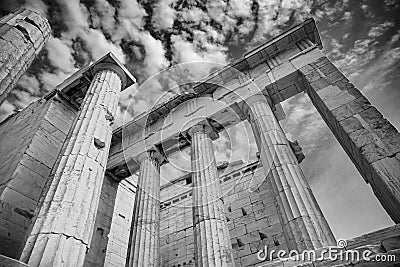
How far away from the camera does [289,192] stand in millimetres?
7602

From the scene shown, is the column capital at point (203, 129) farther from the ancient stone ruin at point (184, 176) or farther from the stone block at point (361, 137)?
the stone block at point (361, 137)

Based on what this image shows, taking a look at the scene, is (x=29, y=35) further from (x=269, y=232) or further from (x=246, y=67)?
(x=269, y=232)

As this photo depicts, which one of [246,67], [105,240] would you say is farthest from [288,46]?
[105,240]

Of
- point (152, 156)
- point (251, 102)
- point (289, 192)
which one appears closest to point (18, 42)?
point (152, 156)

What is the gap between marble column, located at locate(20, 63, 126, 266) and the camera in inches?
202

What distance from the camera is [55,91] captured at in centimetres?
1239

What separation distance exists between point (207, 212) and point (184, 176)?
807 cm

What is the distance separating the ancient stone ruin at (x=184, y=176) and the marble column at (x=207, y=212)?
0.05 metres

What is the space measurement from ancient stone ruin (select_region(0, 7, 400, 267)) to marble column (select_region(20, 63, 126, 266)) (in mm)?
29

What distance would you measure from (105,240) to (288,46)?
40.4ft

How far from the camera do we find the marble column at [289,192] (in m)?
6.58

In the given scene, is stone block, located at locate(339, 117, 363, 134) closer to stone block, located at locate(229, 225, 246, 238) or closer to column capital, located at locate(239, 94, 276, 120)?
column capital, located at locate(239, 94, 276, 120)

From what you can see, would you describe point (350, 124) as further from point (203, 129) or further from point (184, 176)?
point (184, 176)

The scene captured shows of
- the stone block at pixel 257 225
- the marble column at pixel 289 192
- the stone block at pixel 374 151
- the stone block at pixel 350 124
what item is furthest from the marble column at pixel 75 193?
the stone block at pixel 257 225
